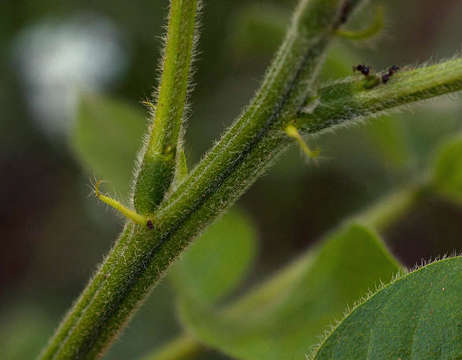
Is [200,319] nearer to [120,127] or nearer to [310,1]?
[120,127]

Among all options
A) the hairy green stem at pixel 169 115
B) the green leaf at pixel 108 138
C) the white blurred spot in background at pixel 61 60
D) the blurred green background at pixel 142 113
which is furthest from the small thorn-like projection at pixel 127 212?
the white blurred spot in background at pixel 61 60

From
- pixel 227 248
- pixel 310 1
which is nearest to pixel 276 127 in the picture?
pixel 310 1

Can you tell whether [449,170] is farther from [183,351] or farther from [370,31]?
[370,31]

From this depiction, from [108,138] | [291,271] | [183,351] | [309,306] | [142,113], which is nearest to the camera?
[309,306]

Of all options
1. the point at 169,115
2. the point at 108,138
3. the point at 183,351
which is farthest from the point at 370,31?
the point at 108,138

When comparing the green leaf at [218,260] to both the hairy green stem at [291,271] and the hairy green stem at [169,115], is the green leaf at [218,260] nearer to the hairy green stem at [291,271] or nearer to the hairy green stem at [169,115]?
the hairy green stem at [291,271]

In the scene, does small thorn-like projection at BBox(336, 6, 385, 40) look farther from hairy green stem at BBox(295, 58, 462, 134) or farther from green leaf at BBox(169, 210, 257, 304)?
green leaf at BBox(169, 210, 257, 304)

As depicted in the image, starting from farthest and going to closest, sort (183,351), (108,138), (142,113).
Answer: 1. (142,113)
2. (108,138)
3. (183,351)
